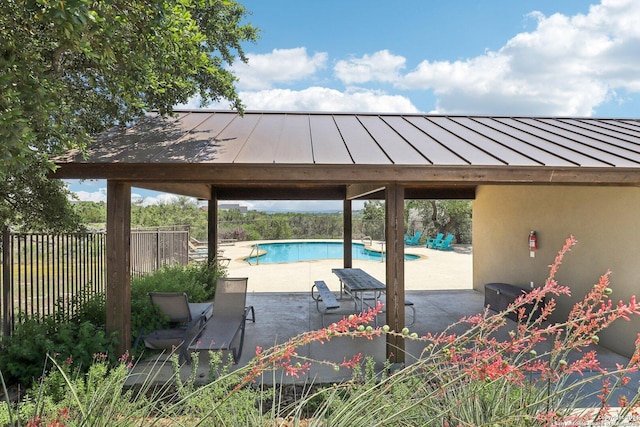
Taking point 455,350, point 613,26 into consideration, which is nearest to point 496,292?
point 455,350

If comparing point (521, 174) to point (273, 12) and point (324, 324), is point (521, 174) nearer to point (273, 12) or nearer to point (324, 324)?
point (324, 324)

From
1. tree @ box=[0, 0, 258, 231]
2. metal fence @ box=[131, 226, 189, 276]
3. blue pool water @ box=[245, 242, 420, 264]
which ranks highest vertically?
tree @ box=[0, 0, 258, 231]

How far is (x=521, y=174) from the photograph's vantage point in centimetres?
466

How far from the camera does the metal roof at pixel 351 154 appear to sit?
4.54 metres

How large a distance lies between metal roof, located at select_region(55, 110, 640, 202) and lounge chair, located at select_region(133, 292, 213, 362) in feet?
6.01

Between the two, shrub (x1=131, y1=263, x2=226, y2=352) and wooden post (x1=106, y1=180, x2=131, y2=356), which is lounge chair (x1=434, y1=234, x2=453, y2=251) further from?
wooden post (x1=106, y1=180, x2=131, y2=356)

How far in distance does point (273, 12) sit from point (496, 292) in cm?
1619

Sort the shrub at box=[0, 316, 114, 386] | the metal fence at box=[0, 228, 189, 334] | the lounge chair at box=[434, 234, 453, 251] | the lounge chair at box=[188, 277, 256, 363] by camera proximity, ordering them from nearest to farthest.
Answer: the shrub at box=[0, 316, 114, 386], the lounge chair at box=[188, 277, 256, 363], the metal fence at box=[0, 228, 189, 334], the lounge chair at box=[434, 234, 453, 251]

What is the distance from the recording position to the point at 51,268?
6836 mm

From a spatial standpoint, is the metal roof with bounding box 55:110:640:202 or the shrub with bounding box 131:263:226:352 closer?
the metal roof with bounding box 55:110:640:202

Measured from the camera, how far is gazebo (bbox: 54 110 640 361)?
14.9ft

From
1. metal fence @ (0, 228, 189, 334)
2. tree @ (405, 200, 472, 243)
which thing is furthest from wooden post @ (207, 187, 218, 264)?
tree @ (405, 200, 472, 243)

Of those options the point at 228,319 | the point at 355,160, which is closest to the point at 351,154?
the point at 355,160

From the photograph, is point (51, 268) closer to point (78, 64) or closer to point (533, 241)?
point (78, 64)
